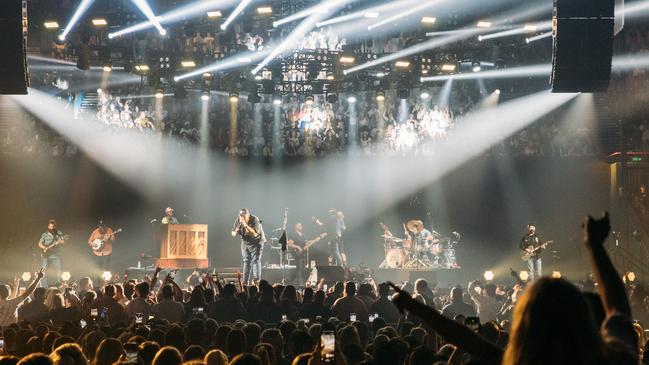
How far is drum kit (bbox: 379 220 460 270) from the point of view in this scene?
74.1 ft

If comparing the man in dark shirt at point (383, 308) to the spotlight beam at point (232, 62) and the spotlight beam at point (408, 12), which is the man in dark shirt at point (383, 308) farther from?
the spotlight beam at point (408, 12)

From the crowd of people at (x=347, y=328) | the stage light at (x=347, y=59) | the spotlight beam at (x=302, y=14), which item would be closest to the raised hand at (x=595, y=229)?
the crowd of people at (x=347, y=328)

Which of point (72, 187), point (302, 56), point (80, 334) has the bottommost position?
point (80, 334)

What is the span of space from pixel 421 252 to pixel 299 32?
690 cm

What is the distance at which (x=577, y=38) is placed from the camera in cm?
1089

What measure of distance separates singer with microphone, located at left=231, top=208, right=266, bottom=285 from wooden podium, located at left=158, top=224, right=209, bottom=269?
2.60m

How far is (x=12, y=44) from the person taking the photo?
444 inches

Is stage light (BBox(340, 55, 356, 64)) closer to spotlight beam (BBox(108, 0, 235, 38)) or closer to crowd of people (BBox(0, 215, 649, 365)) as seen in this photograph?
spotlight beam (BBox(108, 0, 235, 38))

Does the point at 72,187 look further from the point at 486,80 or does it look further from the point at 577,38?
the point at 577,38

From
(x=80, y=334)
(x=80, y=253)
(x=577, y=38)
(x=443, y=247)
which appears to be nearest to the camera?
(x=80, y=334)

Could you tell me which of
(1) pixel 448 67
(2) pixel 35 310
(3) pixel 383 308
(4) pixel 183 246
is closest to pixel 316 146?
(1) pixel 448 67

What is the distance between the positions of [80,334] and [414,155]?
59.7ft

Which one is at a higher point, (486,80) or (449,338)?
(486,80)

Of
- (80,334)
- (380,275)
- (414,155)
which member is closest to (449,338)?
(80,334)
